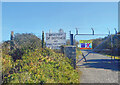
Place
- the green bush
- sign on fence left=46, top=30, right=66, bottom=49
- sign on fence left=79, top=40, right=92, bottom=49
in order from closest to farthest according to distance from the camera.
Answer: the green bush → sign on fence left=46, top=30, right=66, bottom=49 → sign on fence left=79, top=40, right=92, bottom=49

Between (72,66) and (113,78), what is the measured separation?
2.07 meters

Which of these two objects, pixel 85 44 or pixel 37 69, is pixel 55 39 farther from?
pixel 37 69

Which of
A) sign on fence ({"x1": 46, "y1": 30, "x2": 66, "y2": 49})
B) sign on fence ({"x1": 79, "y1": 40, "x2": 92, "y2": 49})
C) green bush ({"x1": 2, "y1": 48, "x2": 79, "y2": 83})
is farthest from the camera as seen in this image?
sign on fence ({"x1": 79, "y1": 40, "x2": 92, "y2": 49})

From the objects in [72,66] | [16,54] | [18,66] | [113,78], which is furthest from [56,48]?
[113,78]

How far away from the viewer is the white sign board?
709 centimetres

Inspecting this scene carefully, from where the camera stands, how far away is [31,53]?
20.5 feet

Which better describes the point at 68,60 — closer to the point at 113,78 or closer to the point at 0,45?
the point at 113,78

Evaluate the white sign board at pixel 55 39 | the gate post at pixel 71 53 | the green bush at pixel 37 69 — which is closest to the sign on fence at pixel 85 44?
the gate post at pixel 71 53

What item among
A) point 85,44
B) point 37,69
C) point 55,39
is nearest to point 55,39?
point 55,39

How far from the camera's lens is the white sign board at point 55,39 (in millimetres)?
7095

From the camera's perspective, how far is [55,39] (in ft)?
23.4

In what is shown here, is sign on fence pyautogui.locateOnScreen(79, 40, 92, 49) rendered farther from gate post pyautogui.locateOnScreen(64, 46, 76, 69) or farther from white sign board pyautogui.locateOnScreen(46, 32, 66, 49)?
white sign board pyautogui.locateOnScreen(46, 32, 66, 49)

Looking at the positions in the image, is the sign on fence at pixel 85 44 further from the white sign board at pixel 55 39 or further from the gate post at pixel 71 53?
the white sign board at pixel 55 39

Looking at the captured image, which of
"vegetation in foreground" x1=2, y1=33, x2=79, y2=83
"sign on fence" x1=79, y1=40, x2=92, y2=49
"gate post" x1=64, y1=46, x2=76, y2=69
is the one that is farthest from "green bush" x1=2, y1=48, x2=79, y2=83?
"sign on fence" x1=79, y1=40, x2=92, y2=49
